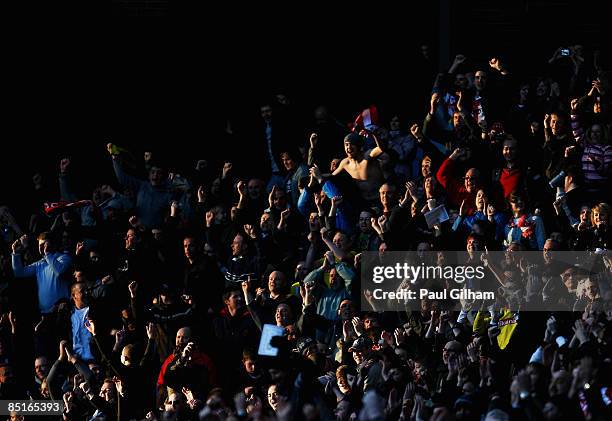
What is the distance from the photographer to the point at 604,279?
1505 centimetres

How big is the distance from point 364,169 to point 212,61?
4.83 metres

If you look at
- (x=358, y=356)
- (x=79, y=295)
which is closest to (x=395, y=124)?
(x=79, y=295)

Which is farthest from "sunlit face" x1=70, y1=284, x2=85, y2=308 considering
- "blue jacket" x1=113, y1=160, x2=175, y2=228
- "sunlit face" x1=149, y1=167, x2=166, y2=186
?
"sunlit face" x1=149, y1=167, x2=166, y2=186

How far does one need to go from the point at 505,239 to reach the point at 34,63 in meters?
8.51

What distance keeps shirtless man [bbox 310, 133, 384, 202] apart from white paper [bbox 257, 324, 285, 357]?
2.55 metres

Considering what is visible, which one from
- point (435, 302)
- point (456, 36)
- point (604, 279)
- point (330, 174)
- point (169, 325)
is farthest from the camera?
point (456, 36)

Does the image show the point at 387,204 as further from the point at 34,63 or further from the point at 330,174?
the point at 34,63

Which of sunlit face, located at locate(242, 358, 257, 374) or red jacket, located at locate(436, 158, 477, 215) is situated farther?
red jacket, located at locate(436, 158, 477, 215)

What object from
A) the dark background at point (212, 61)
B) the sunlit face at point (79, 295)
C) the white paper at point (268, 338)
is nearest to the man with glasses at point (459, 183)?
the white paper at point (268, 338)

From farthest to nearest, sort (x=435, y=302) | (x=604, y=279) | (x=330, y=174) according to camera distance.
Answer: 1. (x=330, y=174)
2. (x=435, y=302)
3. (x=604, y=279)

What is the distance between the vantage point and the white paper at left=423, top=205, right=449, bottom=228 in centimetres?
1684

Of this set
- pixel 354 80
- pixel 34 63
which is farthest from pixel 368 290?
pixel 34 63

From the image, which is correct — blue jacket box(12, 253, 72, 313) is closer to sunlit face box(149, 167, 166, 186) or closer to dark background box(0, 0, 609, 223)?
sunlit face box(149, 167, 166, 186)

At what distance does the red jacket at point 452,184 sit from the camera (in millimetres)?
17516
